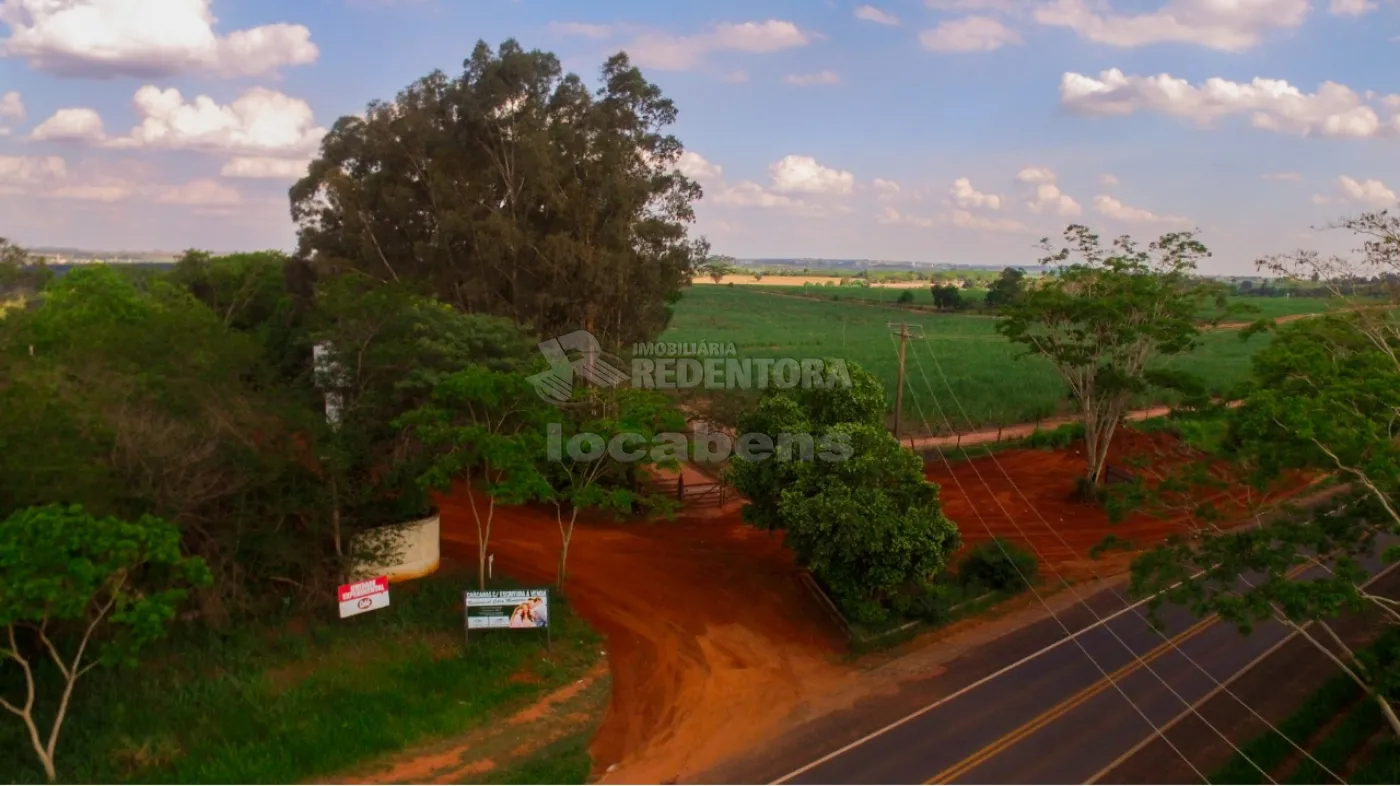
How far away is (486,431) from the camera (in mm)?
17062

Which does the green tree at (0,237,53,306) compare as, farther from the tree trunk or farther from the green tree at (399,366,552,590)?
the green tree at (399,366,552,590)

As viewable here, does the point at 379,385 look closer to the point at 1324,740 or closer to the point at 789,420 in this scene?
the point at 789,420

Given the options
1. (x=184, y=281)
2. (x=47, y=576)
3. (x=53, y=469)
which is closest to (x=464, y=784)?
(x=47, y=576)

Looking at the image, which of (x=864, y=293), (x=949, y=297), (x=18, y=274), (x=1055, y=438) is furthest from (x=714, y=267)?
(x=864, y=293)

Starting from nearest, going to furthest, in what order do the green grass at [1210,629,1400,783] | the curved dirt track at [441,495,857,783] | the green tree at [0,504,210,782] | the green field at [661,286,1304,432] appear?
1. the green tree at [0,504,210,782]
2. the green grass at [1210,629,1400,783]
3. the curved dirt track at [441,495,857,783]
4. the green field at [661,286,1304,432]

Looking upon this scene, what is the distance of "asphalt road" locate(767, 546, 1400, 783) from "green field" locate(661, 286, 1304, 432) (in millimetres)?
10949

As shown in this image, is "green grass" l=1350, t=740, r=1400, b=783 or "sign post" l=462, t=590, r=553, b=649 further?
"sign post" l=462, t=590, r=553, b=649

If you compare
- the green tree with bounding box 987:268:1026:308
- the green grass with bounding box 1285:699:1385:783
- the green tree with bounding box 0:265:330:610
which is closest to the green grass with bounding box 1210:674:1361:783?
the green grass with bounding box 1285:699:1385:783

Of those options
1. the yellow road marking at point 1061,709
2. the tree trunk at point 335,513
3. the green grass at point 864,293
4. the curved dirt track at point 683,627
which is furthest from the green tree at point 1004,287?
the tree trunk at point 335,513

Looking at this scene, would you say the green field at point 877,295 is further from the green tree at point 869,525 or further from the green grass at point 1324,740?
the green grass at point 1324,740

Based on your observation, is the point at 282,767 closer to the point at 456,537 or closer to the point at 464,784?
the point at 464,784

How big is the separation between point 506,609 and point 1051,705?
9857 millimetres

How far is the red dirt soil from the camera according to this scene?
14.8 meters

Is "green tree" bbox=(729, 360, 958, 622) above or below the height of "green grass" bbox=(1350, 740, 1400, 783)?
above
